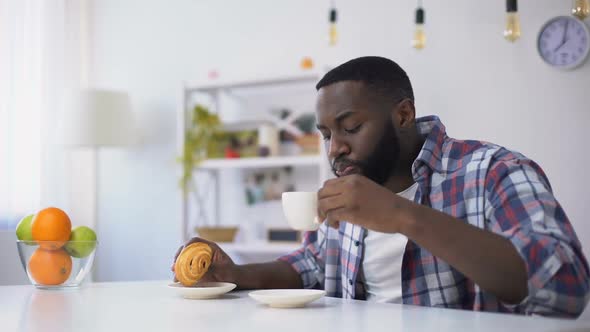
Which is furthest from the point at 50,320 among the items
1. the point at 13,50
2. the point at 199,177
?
the point at 13,50

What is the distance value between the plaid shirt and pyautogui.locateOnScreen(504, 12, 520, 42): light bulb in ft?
4.18

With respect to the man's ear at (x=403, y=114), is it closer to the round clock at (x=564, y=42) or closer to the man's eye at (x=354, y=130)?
the man's eye at (x=354, y=130)

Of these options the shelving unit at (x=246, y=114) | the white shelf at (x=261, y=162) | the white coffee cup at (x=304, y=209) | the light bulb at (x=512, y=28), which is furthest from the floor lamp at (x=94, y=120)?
the white coffee cup at (x=304, y=209)

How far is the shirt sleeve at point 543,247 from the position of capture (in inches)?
41.0

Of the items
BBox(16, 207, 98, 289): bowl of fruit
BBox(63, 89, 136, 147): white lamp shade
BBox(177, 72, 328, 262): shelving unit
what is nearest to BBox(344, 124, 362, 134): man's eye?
BBox(16, 207, 98, 289): bowl of fruit

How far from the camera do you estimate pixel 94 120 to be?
12.2 ft

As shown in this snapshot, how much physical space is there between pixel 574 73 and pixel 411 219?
216cm

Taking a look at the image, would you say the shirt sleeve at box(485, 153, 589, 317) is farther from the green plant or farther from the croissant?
Result: the green plant

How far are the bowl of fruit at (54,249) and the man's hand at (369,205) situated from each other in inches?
27.0

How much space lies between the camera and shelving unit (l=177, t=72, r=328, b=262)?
10.8 feet

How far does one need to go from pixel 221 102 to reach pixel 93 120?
734mm

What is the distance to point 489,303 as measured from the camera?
1.29 metres

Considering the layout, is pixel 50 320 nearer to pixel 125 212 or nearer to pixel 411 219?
pixel 411 219

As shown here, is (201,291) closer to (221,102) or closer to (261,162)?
(261,162)
